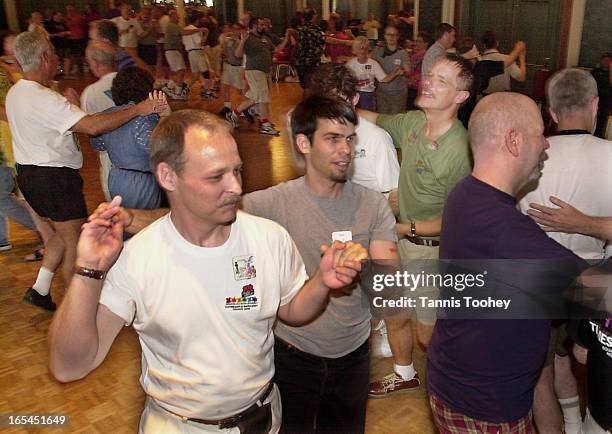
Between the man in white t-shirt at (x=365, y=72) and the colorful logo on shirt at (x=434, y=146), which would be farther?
the man in white t-shirt at (x=365, y=72)

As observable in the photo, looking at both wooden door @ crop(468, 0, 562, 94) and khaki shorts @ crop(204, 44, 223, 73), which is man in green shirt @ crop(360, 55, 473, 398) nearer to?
wooden door @ crop(468, 0, 562, 94)

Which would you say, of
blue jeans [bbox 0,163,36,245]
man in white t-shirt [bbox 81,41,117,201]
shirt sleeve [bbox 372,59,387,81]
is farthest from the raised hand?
shirt sleeve [bbox 372,59,387,81]

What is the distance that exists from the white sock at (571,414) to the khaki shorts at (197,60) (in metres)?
10.8

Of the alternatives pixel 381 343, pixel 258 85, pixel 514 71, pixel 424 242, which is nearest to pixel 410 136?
pixel 424 242

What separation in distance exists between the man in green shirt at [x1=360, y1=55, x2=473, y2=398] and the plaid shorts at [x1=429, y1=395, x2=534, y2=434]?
0.82 m

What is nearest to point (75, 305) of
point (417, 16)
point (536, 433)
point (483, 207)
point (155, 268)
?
point (155, 268)

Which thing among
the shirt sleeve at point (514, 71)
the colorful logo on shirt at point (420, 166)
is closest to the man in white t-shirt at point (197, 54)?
the shirt sleeve at point (514, 71)

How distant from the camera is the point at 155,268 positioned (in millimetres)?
1592

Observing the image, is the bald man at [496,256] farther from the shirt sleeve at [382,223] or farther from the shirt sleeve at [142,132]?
the shirt sleeve at [142,132]

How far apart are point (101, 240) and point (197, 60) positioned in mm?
11254

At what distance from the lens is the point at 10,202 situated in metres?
Answer: 4.69

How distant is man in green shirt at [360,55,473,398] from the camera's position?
281 cm

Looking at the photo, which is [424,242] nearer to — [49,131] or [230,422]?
[230,422]

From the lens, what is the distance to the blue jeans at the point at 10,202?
4.60 metres
